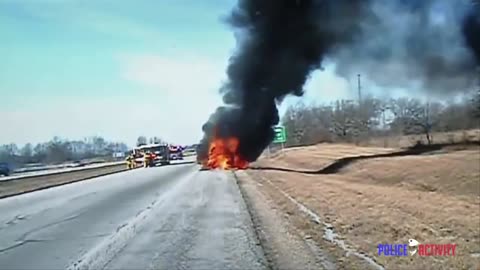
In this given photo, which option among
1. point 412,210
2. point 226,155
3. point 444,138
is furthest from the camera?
point 444,138

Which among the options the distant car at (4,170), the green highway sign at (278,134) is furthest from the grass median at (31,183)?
the distant car at (4,170)

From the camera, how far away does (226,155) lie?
4331 cm

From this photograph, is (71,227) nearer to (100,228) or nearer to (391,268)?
(100,228)

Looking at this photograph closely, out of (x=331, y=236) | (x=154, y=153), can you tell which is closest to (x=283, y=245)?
(x=331, y=236)

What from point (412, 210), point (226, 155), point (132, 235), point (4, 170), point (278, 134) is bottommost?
point (412, 210)

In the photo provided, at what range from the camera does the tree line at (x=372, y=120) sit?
160 ft

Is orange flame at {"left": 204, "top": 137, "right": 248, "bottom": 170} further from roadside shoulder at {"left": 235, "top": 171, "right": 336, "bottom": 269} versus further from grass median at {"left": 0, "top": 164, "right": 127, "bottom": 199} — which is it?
roadside shoulder at {"left": 235, "top": 171, "right": 336, "bottom": 269}

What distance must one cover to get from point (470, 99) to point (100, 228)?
3514 cm

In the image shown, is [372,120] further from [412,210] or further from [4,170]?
[412,210]
